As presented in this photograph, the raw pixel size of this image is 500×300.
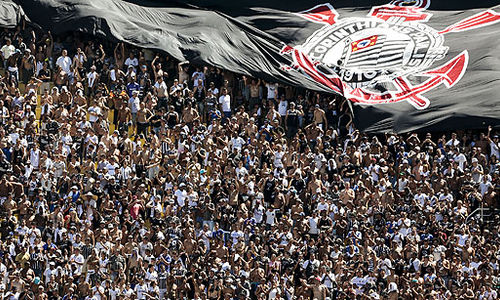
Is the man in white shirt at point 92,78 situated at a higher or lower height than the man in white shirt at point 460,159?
higher

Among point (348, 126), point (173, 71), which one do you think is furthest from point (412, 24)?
point (173, 71)

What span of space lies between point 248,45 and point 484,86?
248 inches

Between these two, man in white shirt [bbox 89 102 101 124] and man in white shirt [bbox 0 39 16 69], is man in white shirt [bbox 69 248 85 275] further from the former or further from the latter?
man in white shirt [bbox 0 39 16 69]

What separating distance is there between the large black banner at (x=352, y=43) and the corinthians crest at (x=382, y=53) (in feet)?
0.09

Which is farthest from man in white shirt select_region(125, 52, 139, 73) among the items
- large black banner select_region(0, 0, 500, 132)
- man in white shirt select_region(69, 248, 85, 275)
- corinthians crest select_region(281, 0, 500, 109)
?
man in white shirt select_region(69, 248, 85, 275)

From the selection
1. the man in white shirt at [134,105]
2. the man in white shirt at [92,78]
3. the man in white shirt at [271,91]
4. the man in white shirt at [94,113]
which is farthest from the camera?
the man in white shirt at [271,91]

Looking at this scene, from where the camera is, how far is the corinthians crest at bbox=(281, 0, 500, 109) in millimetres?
37875

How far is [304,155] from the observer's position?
35.1 m

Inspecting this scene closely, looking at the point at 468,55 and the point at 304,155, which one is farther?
the point at 468,55

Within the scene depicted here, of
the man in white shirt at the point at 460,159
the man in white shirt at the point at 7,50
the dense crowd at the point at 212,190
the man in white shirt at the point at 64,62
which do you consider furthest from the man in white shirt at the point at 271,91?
the man in white shirt at the point at 7,50

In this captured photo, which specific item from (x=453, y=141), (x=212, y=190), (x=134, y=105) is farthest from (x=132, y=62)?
(x=453, y=141)

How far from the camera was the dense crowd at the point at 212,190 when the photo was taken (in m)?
31.5

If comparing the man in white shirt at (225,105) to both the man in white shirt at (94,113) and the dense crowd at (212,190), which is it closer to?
the dense crowd at (212,190)

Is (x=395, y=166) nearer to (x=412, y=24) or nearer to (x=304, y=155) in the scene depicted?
(x=304, y=155)
